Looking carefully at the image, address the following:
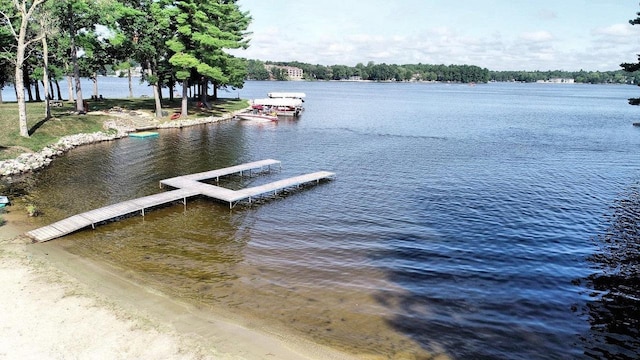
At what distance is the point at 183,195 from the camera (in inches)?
1027

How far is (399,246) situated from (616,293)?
28.6 ft

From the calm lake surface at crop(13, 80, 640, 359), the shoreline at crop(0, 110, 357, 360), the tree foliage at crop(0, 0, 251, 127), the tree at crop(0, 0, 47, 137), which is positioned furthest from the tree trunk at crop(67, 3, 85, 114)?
the shoreline at crop(0, 110, 357, 360)

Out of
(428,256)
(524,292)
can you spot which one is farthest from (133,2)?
(524,292)

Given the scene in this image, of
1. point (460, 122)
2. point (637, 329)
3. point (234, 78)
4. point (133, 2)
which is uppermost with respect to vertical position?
point (133, 2)

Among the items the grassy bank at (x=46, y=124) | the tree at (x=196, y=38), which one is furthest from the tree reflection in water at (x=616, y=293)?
the tree at (x=196, y=38)

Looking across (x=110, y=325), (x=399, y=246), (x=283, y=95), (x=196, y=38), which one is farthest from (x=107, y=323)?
(x=283, y=95)

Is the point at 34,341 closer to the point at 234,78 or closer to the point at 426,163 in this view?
the point at 426,163

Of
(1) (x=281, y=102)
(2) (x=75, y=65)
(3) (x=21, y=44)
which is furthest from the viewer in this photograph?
(1) (x=281, y=102)

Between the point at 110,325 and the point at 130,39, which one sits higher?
the point at 130,39

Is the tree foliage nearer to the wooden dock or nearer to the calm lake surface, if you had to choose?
the calm lake surface

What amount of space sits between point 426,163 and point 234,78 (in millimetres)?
42003

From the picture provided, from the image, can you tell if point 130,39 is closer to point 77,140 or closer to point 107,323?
point 77,140

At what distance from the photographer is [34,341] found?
1196cm

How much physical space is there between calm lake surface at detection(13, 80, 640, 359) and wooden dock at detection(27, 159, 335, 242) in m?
0.66
